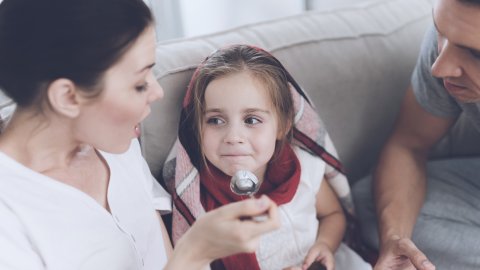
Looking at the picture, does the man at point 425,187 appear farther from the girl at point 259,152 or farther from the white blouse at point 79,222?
the white blouse at point 79,222

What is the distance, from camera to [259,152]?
112cm

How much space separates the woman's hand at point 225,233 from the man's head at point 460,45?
474 millimetres

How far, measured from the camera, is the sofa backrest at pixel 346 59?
1.28 meters

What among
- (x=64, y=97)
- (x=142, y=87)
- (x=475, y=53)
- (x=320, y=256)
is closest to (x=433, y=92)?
(x=475, y=53)

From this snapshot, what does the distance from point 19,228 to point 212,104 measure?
408 mm

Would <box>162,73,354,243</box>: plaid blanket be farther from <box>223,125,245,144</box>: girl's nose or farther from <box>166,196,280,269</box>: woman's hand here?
<box>166,196,280,269</box>: woman's hand

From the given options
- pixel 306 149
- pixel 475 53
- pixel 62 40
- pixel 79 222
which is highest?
pixel 62 40

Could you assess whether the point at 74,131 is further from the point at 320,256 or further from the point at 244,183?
the point at 320,256

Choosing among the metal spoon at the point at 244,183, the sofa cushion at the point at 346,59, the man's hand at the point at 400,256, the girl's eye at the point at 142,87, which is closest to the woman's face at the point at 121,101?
the girl's eye at the point at 142,87

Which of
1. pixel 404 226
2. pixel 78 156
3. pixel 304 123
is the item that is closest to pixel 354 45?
pixel 304 123

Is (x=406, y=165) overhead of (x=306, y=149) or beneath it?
beneath

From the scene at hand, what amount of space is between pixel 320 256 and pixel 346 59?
1.66 ft

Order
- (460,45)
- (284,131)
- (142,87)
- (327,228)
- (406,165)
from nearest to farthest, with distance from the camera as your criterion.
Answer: (142,87) → (460,45) → (284,131) → (327,228) → (406,165)

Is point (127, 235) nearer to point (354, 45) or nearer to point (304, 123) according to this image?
point (304, 123)
